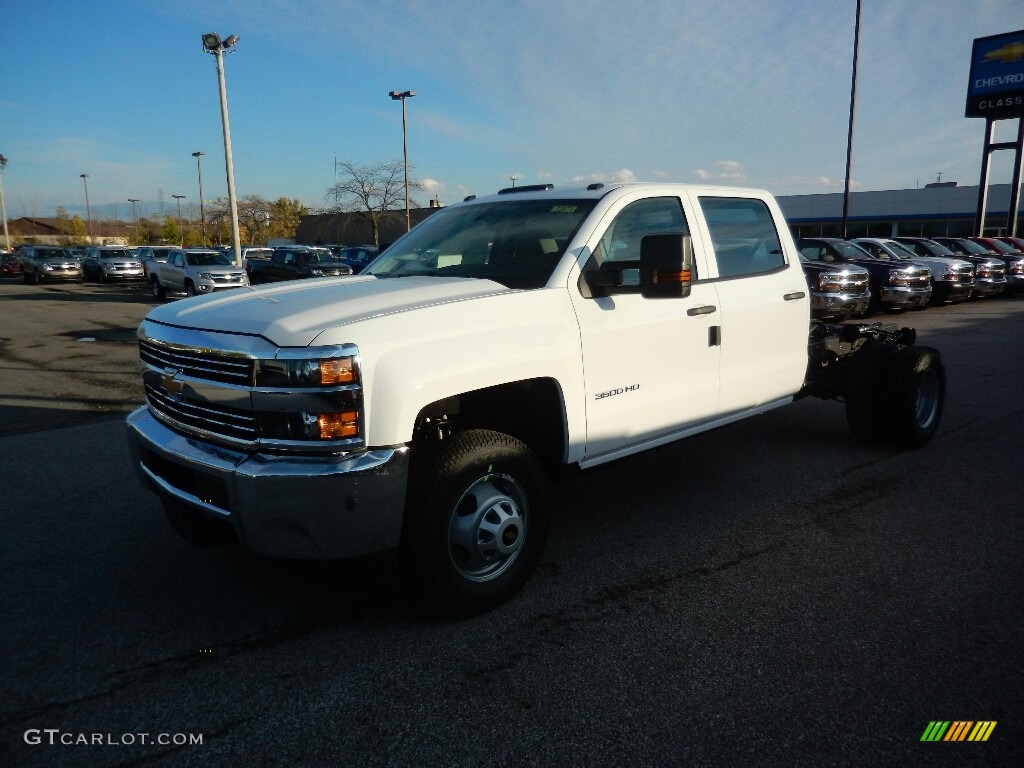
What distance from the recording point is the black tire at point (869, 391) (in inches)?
227

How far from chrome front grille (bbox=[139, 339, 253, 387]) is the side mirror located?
1793 millimetres

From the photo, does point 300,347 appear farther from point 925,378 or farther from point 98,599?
point 925,378

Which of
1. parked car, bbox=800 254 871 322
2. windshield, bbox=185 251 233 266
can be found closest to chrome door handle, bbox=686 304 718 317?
parked car, bbox=800 254 871 322

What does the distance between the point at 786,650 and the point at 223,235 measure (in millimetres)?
87036

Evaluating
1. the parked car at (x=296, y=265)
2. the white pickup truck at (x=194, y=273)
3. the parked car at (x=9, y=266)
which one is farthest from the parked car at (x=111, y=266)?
the parked car at (x=296, y=265)

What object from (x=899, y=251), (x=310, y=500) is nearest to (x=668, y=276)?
(x=310, y=500)

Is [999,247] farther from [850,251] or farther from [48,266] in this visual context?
[48,266]

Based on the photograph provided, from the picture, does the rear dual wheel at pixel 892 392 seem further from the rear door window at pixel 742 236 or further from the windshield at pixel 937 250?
the windshield at pixel 937 250

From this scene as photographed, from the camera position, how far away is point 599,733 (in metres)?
2.56

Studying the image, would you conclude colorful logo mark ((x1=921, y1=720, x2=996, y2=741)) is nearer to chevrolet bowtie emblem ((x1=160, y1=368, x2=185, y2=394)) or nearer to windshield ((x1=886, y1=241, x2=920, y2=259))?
chevrolet bowtie emblem ((x1=160, y1=368, x2=185, y2=394))

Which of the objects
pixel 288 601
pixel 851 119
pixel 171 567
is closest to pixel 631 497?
pixel 288 601

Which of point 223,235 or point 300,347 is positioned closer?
point 300,347

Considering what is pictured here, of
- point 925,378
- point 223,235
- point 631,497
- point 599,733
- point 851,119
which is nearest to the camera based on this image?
point 599,733

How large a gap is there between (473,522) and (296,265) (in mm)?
22673
